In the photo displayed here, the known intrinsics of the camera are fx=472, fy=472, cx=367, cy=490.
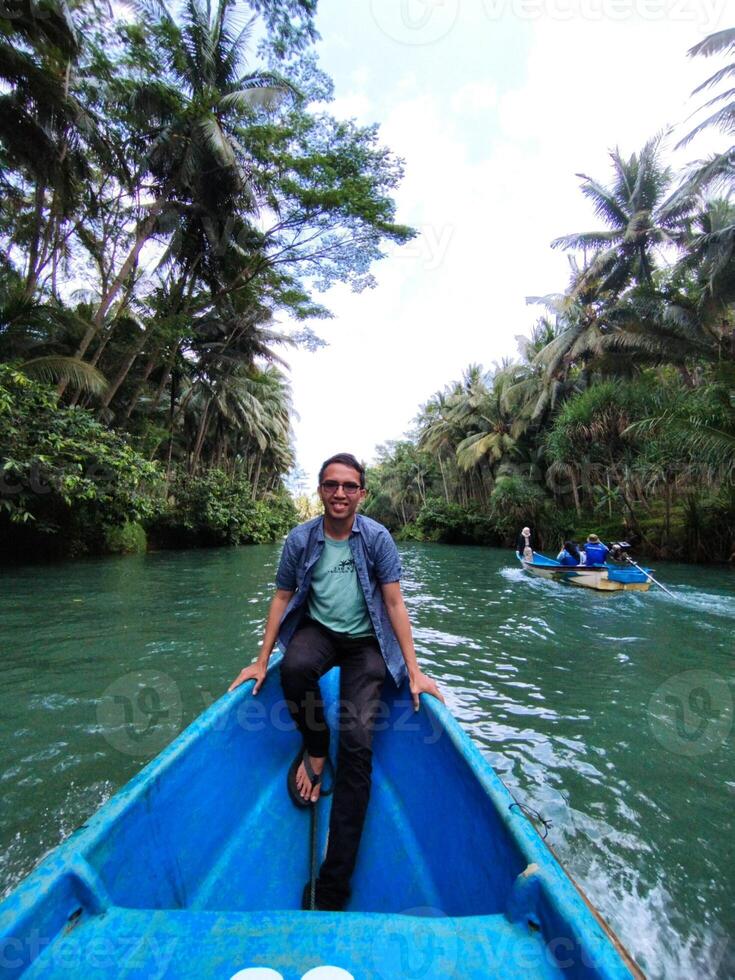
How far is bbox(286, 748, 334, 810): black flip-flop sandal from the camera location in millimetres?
2324

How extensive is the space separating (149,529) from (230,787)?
20.5 m

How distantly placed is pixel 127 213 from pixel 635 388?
1798cm

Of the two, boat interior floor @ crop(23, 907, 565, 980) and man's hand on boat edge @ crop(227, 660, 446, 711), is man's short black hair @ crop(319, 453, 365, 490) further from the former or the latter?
boat interior floor @ crop(23, 907, 565, 980)

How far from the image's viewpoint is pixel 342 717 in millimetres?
2160

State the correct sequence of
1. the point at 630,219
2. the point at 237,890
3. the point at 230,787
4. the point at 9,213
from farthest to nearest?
the point at 630,219 < the point at 9,213 < the point at 230,787 < the point at 237,890

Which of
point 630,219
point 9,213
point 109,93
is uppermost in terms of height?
point 630,219

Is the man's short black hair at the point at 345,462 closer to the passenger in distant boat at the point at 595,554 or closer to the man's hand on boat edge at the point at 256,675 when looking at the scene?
the man's hand on boat edge at the point at 256,675

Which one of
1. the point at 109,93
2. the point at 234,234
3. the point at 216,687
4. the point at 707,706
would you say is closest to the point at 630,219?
the point at 234,234

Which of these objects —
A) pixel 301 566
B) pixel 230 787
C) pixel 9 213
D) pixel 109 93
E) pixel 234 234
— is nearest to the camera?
pixel 230 787

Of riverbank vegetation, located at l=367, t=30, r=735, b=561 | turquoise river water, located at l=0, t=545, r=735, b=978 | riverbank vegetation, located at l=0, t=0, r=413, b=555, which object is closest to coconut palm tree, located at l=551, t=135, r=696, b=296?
riverbank vegetation, located at l=367, t=30, r=735, b=561

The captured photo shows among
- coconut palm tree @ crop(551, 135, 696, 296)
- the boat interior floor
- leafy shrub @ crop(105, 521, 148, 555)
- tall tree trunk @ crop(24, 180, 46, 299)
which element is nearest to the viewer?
the boat interior floor

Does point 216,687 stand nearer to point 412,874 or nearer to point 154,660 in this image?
point 154,660

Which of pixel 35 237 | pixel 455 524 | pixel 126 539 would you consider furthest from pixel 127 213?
pixel 455 524

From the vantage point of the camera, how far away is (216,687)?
4531 millimetres
